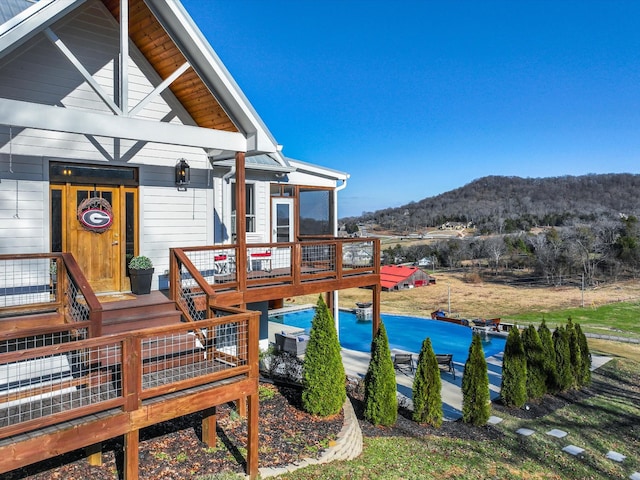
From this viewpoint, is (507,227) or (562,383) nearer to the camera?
(562,383)

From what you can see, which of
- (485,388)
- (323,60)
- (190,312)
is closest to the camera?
(190,312)

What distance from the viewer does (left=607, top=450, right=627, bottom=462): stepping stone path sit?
8469 mm

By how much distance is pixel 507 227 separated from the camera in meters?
65.9

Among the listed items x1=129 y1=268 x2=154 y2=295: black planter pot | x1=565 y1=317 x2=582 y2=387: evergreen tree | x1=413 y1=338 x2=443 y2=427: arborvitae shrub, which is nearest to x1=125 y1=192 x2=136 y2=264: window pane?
x1=129 y1=268 x2=154 y2=295: black planter pot

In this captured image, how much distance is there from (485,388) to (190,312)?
6.25 m

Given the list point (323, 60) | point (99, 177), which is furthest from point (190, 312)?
point (323, 60)

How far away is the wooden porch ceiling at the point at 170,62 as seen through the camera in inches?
316

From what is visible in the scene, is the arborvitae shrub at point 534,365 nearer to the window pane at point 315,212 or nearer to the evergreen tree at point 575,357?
the evergreen tree at point 575,357

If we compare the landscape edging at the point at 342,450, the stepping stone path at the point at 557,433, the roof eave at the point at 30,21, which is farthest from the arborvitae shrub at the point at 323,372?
the roof eave at the point at 30,21

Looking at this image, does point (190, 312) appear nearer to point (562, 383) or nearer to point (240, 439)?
point (240, 439)

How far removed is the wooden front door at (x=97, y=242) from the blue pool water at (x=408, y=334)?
38.6 ft

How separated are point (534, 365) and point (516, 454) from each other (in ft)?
12.1

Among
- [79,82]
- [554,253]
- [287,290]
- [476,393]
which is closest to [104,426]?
[287,290]

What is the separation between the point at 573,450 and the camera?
862cm
